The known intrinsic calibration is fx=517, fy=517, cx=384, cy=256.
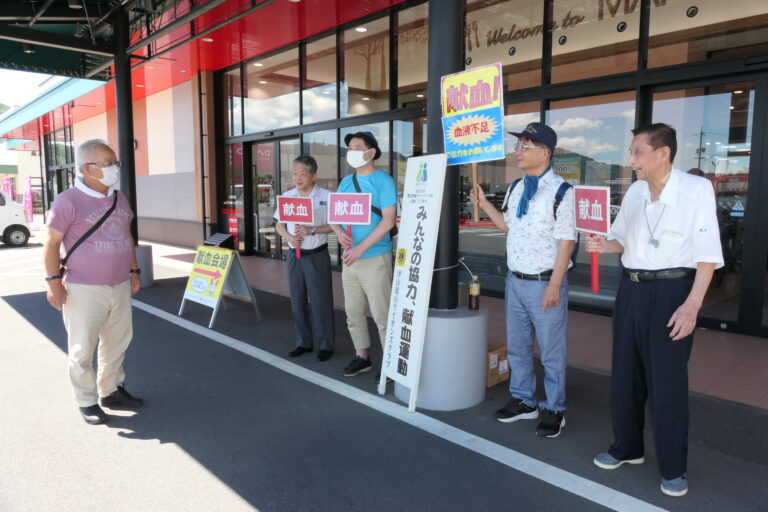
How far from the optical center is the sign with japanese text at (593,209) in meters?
2.61

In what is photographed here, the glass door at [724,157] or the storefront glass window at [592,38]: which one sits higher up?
the storefront glass window at [592,38]

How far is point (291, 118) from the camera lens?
1085 centimetres

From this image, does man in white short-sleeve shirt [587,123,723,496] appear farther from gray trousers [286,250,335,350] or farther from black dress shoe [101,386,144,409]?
black dress shoe [101,386,144,409]

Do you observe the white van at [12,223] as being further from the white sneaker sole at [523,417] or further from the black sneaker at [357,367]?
the white sneaker sole at [523,417]

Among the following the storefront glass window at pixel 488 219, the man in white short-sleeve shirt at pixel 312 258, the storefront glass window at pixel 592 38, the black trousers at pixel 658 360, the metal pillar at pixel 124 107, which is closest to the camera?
the black trousers at pixel 658 360

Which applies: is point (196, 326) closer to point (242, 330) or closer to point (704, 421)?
point (242, 330)

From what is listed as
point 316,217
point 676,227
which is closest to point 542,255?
point 676,227

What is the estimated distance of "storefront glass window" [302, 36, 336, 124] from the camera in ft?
32.3

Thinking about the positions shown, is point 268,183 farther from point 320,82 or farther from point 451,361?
point 451,361

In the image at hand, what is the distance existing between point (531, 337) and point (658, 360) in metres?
0.93

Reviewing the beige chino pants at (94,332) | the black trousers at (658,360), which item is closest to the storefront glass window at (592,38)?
the black trousers at (658,360)

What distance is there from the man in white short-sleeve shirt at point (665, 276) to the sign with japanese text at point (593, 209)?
0.31 feet

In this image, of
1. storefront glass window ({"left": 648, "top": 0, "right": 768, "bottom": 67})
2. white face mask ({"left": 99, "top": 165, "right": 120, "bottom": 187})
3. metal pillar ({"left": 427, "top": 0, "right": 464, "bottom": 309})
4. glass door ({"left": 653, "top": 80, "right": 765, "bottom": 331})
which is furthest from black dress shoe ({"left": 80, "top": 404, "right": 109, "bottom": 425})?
storefront glass window ({"left": 648, "top": 0, "right": 768, "bottom": 67})

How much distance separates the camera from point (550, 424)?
10.7 ft
